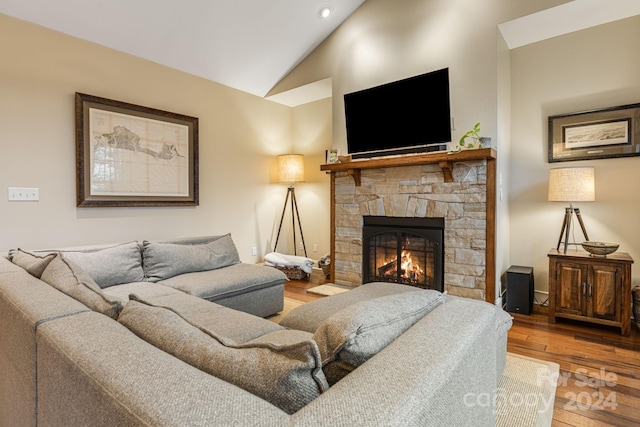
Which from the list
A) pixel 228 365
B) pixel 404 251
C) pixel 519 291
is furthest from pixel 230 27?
pixel 519 291

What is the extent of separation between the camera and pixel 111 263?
8.57ft

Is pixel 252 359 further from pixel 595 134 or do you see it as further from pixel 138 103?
pixel 595 134

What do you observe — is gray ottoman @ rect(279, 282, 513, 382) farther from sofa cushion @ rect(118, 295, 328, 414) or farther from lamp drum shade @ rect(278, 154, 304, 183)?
lamp drum shade @ rect(278, 154, 304, 183)

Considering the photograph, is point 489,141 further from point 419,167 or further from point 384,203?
point 384,203

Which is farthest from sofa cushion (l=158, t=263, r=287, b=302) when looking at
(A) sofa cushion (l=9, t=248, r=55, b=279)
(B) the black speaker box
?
(B) the black speaker box

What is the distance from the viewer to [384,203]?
3.79 metres

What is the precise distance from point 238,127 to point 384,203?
2.23m

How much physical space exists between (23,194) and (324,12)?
11.6 feet

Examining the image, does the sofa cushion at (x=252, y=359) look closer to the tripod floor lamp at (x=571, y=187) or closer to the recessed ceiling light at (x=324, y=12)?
the tripod floor lamp at (x=571, y=187)

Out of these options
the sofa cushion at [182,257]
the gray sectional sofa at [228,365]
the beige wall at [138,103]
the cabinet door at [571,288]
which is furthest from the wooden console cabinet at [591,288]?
the sofa cushion at [182,257]

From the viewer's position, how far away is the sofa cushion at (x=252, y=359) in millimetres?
667

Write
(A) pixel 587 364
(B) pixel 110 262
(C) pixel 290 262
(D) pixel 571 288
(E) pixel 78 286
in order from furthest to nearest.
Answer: (C) pixel 290 262
(D) pixel 571 288
(B) pixel 110 262
(A) pixel 587 364
(E) pixel 78 286

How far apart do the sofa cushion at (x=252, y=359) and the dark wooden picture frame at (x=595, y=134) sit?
362 centimetres

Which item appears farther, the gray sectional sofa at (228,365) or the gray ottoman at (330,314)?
the gray ottoman at (330,314)
